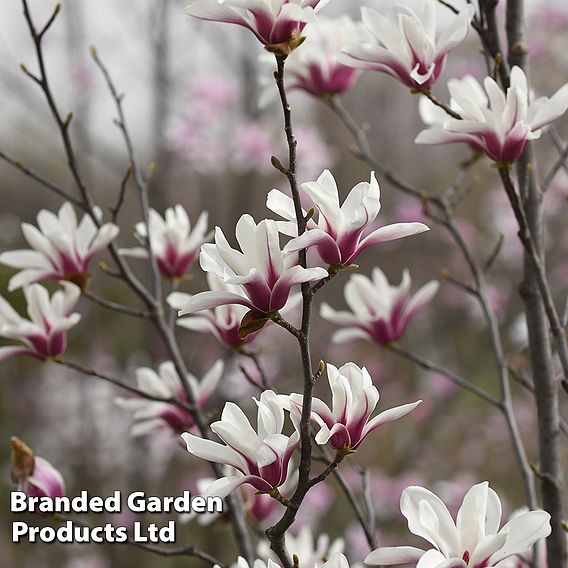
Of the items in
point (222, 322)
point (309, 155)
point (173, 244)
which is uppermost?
point (309, 155)

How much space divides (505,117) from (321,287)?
0.75ft

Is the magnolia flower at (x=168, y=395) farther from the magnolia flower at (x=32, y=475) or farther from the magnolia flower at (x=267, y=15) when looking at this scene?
the magnolia flower at (x=267, y=15)

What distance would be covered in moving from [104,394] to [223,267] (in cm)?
371

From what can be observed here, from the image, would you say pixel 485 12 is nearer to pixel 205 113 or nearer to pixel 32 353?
pixel 32 353

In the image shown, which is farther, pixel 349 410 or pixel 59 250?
pixel 59 250

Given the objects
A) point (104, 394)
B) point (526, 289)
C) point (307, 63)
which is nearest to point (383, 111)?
point (104, 394)

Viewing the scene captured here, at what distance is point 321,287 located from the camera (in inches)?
19.6

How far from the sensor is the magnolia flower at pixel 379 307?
2.93 ft

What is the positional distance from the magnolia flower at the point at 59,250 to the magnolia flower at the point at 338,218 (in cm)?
34

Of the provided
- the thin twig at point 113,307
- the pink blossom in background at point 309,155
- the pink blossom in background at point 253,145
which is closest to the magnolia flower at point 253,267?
the thin twig at point 113,307

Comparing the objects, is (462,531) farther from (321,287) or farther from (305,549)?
(305,549)

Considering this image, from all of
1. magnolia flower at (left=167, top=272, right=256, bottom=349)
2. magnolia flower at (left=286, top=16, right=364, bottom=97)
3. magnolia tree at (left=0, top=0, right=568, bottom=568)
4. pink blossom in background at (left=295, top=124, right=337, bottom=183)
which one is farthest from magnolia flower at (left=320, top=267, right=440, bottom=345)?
pink blossom in background at (left=295, top=124, right=337, bottom=183)

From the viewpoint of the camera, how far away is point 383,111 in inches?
153

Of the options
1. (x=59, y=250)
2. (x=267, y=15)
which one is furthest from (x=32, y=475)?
(x=267, y=15)
